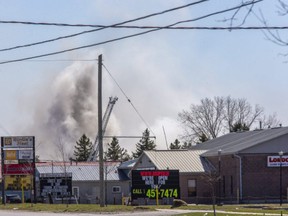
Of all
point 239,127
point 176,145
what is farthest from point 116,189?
point 176,145

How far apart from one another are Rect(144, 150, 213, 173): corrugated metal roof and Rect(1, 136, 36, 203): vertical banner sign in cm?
1127

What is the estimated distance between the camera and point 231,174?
6138 centimetres

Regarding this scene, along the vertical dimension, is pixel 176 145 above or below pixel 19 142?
above

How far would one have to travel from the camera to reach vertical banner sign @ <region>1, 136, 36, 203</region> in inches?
2402

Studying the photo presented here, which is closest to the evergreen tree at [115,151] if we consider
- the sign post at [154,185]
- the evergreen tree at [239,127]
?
the evergreen tree at [239,127]

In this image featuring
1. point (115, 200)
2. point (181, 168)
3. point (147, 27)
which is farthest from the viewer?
point (115, 200)

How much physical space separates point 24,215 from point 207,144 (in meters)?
38.8

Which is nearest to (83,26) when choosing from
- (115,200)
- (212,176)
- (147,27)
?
(147,27)

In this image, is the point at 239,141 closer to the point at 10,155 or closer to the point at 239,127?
the point at 10,155

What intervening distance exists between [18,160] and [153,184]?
13855 millimetres

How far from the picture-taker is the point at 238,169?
197 ft

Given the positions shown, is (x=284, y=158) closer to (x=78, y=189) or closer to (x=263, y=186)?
(x=263, y=186)

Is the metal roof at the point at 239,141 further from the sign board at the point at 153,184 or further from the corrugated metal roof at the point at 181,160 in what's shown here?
the sign board at the point at 153,184

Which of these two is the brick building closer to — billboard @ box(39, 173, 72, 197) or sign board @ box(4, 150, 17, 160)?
billboard @ box(39, 173, 72, 197)
